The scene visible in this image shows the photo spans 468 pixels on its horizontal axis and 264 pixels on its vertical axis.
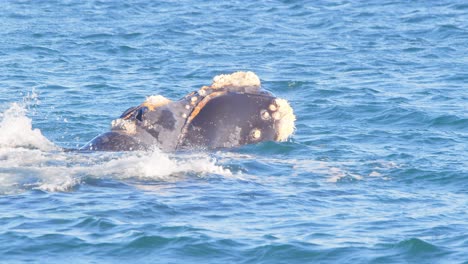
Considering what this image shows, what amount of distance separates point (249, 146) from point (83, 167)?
2.49 meters

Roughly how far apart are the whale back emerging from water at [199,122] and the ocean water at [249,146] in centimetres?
26

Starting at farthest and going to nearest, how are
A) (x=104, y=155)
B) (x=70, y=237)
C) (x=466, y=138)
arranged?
(x=466, y=138), (x=104, y=155), (x=70, y=237)

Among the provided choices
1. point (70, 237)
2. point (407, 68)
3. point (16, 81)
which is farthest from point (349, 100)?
point (70, 237)

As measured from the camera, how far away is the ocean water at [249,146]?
1284 cm

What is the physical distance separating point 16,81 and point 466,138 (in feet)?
34.9

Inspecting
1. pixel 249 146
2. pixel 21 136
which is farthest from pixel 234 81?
pixel 21 136

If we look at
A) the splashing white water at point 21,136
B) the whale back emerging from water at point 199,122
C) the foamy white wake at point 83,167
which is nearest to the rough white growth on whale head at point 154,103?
the whale back emerging from water at point 199,122

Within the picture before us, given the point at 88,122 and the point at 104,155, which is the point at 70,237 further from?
the point at 88,122

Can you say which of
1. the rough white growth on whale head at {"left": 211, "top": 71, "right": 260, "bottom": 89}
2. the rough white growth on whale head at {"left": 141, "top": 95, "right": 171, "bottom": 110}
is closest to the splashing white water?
the rough white growth on whale head at {"left": 141, "top": 95, "right": 171, "bottom": 110}

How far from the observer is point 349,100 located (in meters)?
23.5

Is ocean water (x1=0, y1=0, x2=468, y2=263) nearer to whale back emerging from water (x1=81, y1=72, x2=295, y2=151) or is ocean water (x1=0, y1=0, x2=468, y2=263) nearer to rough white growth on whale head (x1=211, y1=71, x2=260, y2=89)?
whale back emerging from water (x1=81, y1=72, x2=295, y2=151)

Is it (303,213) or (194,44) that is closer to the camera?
(303,213)

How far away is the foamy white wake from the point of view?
1468cm

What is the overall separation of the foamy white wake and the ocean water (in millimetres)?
30
